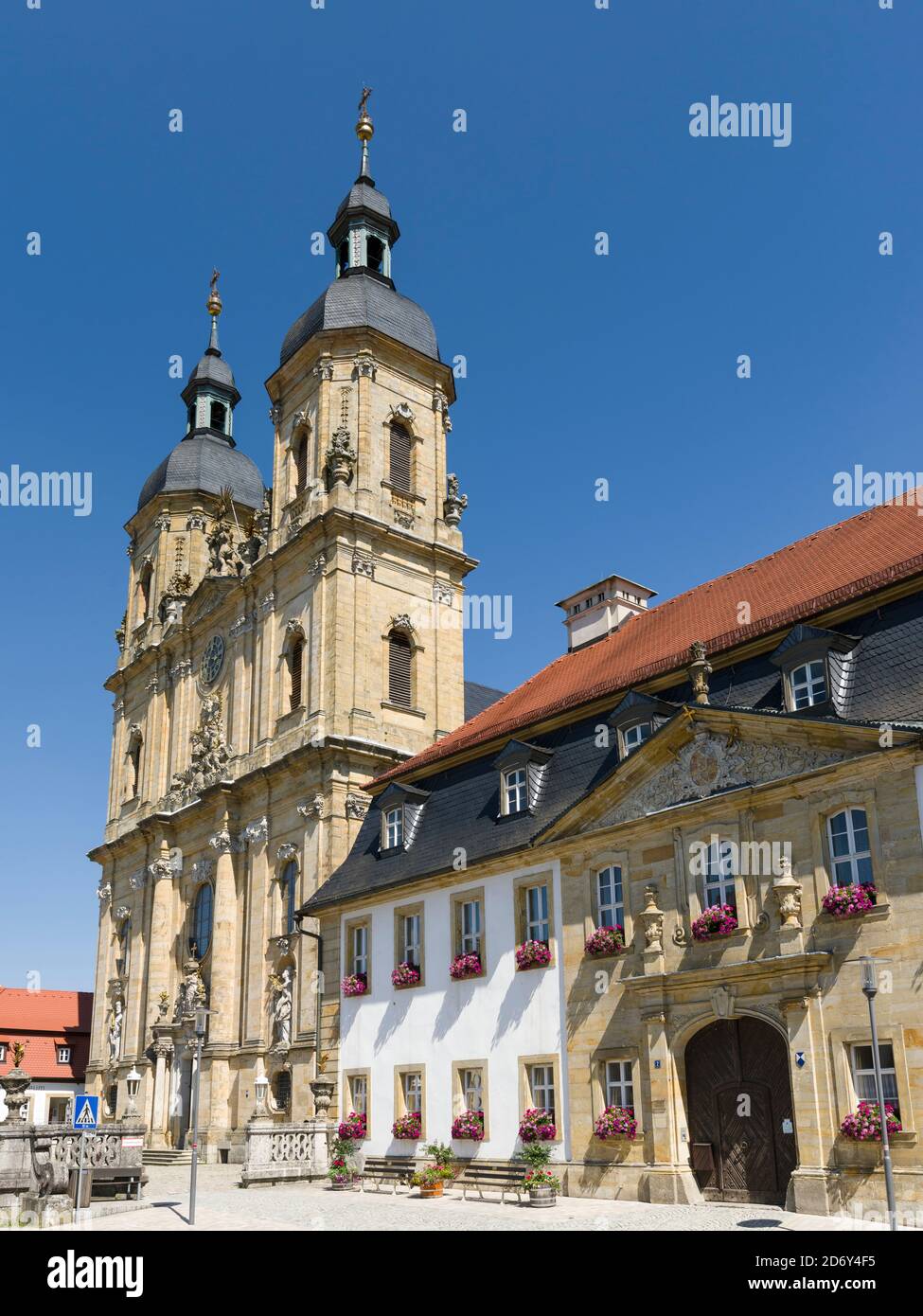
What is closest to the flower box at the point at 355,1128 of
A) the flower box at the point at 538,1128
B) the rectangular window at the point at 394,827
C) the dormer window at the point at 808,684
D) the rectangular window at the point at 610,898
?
the flower box at the point at 538,1128

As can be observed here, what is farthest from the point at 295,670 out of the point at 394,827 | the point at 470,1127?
the point at 470,1127

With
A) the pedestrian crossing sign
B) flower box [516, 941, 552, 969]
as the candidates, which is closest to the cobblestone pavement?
the pedestrian crossing sign

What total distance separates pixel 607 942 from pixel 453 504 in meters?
26.7

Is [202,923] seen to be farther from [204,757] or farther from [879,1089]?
[879,1089]

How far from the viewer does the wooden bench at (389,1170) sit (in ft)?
93.1

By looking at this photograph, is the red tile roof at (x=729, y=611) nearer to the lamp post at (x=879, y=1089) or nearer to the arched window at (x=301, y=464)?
the lamp post at (x=879, y=1089)

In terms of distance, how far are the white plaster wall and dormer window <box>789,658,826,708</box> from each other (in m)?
6.65

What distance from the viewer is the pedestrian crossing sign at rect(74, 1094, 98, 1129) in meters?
20.0

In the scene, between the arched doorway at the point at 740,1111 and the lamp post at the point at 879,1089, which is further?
the arched doorway at the point at 740,1111

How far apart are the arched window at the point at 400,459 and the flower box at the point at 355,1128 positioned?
2382 centimetres

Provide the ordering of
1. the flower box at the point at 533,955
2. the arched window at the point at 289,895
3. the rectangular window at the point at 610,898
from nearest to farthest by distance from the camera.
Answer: the rectangular window at the point at 610,898, the flower box at the point at 533,955, the arched window at the point at 289,895

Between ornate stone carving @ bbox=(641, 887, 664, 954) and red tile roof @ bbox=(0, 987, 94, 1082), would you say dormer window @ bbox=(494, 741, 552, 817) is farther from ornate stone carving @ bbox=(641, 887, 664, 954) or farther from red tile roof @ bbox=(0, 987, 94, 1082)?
red tile roof @ bbox=(0, 987, 94, 1082)

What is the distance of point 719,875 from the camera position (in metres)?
22.7

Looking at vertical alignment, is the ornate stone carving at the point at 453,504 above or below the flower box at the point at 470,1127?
above
